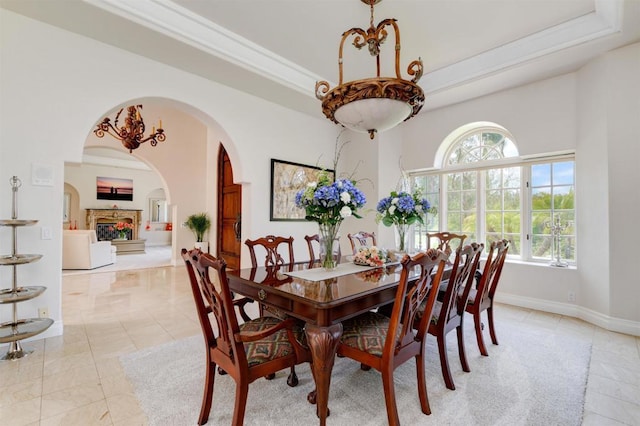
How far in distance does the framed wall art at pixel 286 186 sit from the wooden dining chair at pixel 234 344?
2.73m

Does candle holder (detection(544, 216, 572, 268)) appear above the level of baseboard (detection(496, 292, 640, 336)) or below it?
above

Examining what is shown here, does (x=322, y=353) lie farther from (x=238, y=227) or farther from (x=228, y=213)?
(x=228, y=213)

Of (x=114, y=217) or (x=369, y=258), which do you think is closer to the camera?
(x=369, y=258)

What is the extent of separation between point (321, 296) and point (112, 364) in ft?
6.42

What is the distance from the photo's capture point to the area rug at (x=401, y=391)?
5.64ft

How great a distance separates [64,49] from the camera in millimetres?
2738

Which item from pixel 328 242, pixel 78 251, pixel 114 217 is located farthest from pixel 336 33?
pixel 114 217

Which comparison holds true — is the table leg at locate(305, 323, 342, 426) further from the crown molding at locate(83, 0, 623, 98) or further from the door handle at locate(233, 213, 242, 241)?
the door handle at locate(233, 213, 242, 241)

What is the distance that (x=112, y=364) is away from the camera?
2.32 meters

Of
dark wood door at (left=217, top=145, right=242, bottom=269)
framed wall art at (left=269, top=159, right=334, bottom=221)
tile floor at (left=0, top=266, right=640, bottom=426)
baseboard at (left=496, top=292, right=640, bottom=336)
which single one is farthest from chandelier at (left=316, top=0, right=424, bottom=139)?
dark wood door at (left=217, top=145, right=242, bottom=269)

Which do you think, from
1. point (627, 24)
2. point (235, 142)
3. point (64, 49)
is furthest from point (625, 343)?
point (64, 49)

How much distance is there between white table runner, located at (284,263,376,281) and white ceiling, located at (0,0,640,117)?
2413 millimetres

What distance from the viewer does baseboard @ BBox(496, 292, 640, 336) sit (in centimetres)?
301

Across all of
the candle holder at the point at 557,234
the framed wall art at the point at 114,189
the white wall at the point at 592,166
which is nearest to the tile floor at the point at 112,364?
the white wall at the point at 592,166
